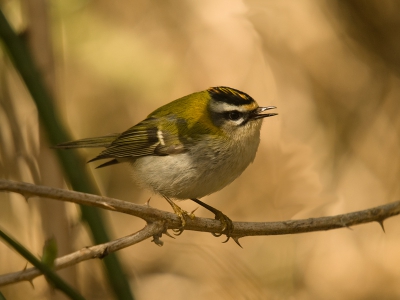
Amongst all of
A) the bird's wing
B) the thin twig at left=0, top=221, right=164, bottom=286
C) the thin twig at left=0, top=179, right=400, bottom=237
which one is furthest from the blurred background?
the thin twig at left=0, top=221, right=164, bottom=286

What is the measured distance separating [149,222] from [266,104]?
3.48 meters

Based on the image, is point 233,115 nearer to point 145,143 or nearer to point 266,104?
point 145,143

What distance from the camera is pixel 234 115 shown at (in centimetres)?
312

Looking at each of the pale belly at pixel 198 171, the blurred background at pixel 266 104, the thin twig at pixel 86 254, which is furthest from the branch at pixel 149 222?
the blurred background at pixel 266 104

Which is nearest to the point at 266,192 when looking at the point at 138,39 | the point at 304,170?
the point at 304,170

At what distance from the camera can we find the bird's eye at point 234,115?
310 centimetres

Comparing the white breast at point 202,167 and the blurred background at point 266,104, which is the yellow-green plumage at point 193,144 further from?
the blurred background at point 266,104

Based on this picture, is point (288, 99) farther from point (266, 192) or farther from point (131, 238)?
point (131, 238)

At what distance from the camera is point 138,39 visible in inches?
207

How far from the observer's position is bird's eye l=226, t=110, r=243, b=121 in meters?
3.10

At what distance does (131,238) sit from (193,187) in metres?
1.23

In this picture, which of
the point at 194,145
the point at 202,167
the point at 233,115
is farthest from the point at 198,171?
the point at 233,115

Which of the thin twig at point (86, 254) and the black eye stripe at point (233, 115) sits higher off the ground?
the thin twig at point (86, 254)

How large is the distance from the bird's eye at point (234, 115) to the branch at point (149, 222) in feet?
2.49
